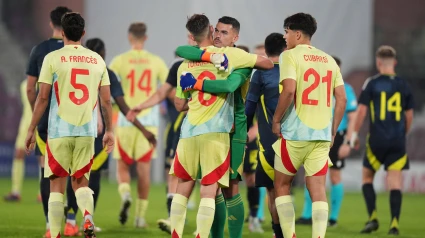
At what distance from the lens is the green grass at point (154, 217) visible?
11.2 meters

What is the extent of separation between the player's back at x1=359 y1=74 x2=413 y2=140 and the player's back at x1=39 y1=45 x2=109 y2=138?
4.14 m

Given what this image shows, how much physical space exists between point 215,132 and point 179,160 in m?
0.40

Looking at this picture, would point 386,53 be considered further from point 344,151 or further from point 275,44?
point 275,44

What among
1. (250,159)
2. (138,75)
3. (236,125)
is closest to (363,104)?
(250,159)

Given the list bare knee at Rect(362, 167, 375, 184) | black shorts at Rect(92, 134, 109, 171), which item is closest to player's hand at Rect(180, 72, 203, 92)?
black shorts at Rect(92, 134, 109, 171)

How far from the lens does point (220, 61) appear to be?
8195 millimetres

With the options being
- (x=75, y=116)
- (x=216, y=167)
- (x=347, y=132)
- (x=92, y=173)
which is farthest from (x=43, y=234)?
(x=347, y=132)

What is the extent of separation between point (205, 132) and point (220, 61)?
623mm

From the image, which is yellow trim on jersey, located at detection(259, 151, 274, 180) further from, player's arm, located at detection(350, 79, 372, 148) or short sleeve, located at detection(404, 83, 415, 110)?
short sleeve, located at detection(404, 83, 415, 110)

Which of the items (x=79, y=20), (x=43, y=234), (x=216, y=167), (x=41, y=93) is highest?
(x=79, y=20)

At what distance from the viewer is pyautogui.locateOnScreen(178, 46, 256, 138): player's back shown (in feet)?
27.4

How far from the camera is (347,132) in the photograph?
1245 cm

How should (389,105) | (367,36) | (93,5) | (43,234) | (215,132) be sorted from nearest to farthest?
(215,132) → (43,234) → (389,105) → (367,36) → (93,5)

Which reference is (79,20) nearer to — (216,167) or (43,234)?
(216,167)
